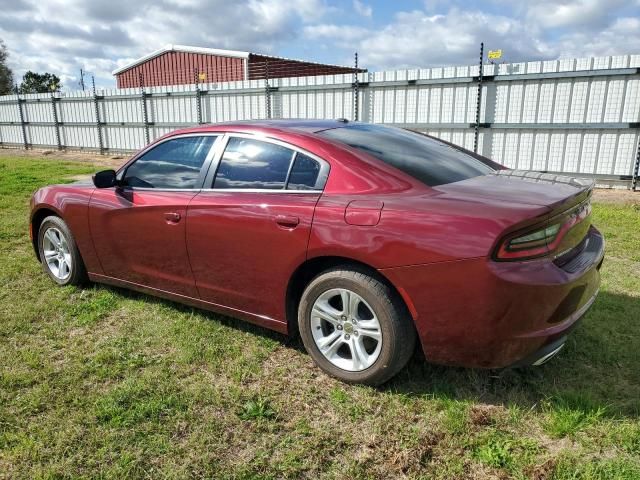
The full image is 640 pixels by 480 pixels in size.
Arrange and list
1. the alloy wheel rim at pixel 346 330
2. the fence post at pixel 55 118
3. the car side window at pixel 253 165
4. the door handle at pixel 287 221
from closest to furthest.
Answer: the alloy wheel rim at pixel 346 330 < the door handle at pixel 287 221 < the car side window at pixel 253 165 < the fence post at pixel 55 118

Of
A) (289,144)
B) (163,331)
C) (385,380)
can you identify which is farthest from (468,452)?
(163,331)

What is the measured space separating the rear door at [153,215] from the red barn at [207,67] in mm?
17431

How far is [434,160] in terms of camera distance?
3104 mm

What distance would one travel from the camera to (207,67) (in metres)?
24.2

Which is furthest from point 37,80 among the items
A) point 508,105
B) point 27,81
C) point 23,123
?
point 508,105

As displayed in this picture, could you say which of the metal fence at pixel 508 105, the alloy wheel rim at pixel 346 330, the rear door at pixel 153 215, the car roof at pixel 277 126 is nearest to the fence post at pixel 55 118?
the metal fence at pixel 508 105

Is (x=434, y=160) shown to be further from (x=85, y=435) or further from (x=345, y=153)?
(x=85, y=435)

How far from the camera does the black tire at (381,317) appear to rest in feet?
8.32

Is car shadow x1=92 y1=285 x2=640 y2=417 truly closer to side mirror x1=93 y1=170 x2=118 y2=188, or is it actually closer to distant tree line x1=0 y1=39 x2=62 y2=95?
side mirror x1=93 y1=170 x2=118 y2=188

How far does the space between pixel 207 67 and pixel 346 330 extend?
2391cm

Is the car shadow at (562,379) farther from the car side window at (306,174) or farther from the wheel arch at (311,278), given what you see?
the car side window at (306,174)

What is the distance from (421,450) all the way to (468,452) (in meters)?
0.21

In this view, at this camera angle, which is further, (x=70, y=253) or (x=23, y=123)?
(x=23, y=123)

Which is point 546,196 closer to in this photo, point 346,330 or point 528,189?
point 528,189
